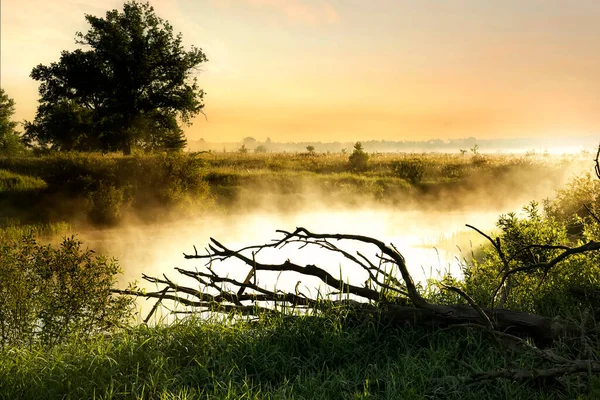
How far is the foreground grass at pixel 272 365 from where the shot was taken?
3.35m

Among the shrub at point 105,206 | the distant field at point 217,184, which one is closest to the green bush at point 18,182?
the distant field at point 217,184

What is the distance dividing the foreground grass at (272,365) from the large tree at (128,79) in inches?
1205

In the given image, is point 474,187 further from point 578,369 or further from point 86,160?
point 578,369

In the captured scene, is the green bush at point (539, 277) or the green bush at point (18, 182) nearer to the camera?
the green bush at point (539, 277)

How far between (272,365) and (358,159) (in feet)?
94.2

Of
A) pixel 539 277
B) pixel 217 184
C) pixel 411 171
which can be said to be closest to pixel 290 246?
pixel 217 184

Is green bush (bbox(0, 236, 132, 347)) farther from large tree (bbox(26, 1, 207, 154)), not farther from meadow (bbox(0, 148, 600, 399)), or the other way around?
large tree (bbox(26, 1, 207, 154))

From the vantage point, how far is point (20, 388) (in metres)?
3.68

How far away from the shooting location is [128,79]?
3353 centimetres

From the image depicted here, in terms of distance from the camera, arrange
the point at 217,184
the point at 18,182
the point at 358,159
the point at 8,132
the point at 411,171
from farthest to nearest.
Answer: the point at 8,132 → the point at 358,159 → the point at 411,171 → the point at 217,184 → the point at 18,182

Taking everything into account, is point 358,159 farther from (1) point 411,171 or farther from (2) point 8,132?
(2) point 8,132

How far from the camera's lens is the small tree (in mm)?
31589

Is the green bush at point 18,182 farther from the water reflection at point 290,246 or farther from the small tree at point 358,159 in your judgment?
the small tree at point 358,159

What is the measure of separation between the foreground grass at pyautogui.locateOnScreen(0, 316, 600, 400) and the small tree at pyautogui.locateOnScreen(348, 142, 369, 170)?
27475 mm
